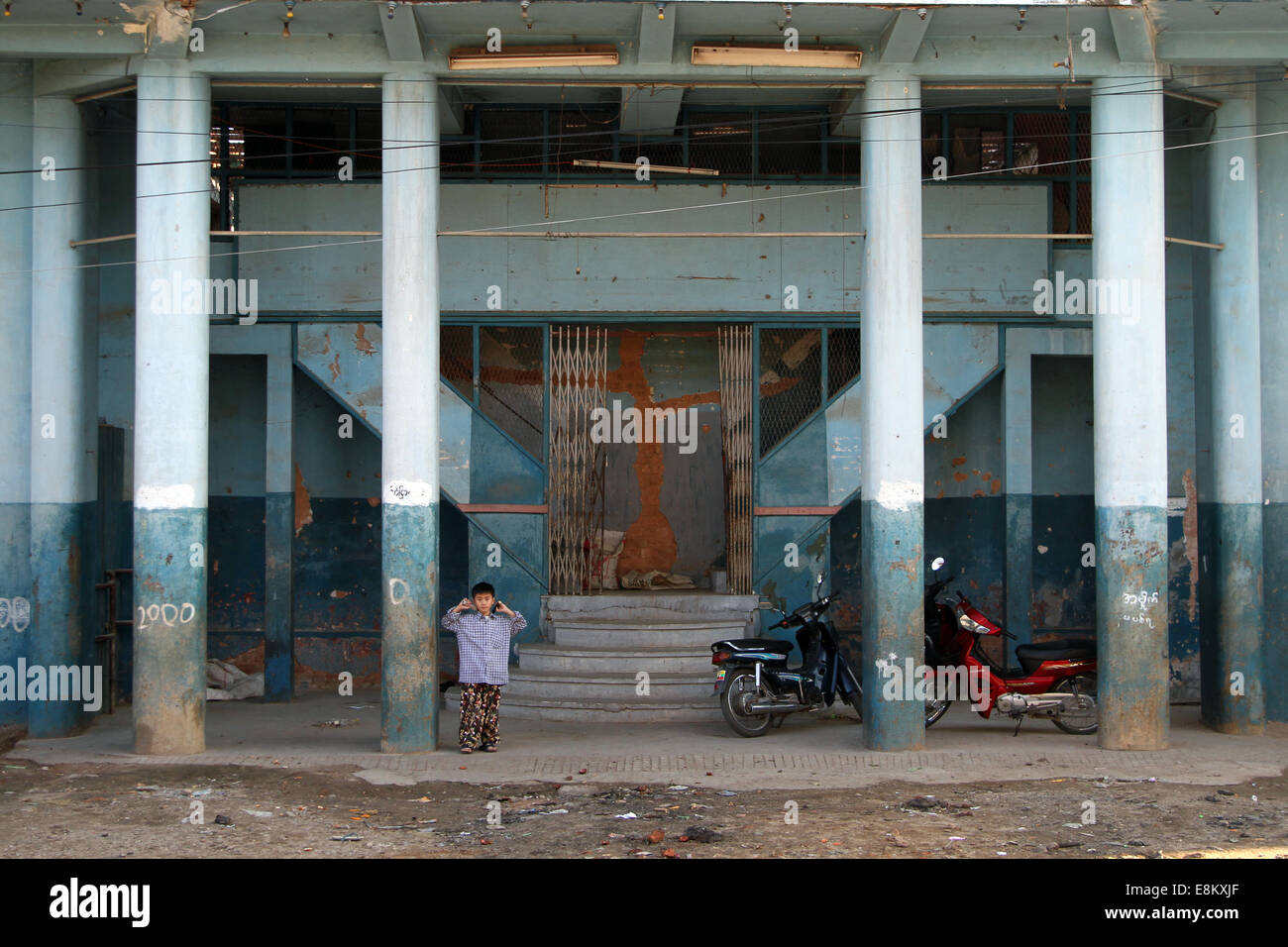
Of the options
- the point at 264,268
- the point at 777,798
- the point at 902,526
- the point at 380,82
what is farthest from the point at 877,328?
the point at 264,268

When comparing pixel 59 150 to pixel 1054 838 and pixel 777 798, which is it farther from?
pixel 1054 838

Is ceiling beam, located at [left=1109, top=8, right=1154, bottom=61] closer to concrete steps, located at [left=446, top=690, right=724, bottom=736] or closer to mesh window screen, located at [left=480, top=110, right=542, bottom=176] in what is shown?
mesh window screen, located at [left=480, top=110, right=542, bottom=176]

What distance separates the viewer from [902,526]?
9.27 meters

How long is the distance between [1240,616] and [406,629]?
655 centimetres

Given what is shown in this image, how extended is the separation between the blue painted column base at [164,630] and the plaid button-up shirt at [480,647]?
1.91 metres

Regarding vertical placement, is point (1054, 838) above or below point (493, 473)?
below

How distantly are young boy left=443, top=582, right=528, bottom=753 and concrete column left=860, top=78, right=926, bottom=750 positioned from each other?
9.03 feet

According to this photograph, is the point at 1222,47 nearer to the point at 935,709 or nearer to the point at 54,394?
the point at 935,709

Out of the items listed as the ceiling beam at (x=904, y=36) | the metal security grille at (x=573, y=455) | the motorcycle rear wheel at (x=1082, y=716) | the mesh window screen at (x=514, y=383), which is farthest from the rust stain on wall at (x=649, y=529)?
the ceiling beam at (x=904, y=36)

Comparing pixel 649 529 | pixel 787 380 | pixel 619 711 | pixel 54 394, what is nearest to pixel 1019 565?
pixel 787 380

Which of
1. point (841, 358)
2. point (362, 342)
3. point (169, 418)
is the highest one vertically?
point (362, 342)

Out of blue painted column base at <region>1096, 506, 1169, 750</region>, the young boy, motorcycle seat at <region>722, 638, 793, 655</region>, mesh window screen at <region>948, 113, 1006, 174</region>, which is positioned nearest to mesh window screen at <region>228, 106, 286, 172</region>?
the young boy

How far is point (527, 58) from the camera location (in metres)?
9.29

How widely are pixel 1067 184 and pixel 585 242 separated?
4.79 meters
